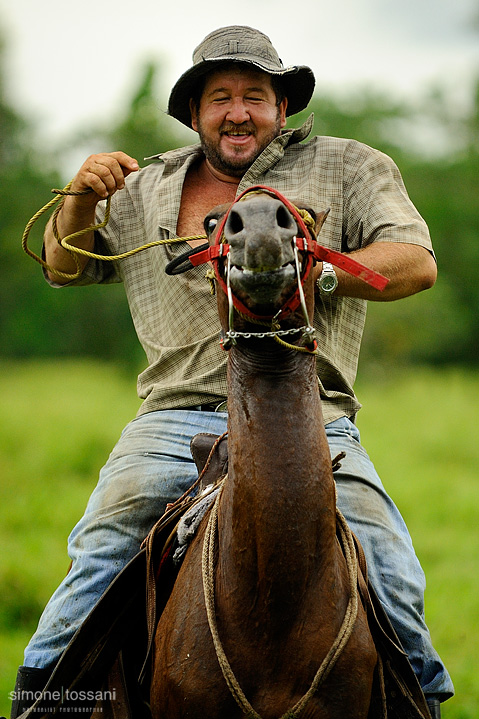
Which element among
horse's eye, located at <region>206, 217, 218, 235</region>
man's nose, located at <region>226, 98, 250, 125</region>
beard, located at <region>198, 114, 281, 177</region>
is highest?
man's nose, located at <region>226, 98, 250, 125</region>

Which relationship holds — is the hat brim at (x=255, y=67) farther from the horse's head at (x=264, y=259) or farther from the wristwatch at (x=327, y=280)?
the horse's head at (x=264, y=259)

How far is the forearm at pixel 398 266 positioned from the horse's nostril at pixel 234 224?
103cm

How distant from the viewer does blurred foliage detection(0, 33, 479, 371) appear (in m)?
30.0

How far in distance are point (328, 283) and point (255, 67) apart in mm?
1738

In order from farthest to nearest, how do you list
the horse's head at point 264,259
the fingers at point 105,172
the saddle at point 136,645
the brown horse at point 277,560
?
the fingers at point 105,172, the saddle at point 136,645, the brown horse at point 277,560, the horse's head at point 264,259

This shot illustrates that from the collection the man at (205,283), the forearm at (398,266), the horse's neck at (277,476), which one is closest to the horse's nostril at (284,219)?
the horse's neck at (277,476)

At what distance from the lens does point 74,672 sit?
3.90 m

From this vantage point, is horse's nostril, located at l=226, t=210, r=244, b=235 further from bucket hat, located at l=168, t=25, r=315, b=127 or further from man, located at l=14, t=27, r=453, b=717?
bucket hat, located at l=168, t=25, r=315, b=127

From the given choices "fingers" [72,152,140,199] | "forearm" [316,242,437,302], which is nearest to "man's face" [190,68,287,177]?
"fingers" [72,152,140,199]

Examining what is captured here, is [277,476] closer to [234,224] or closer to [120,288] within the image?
[234,224]

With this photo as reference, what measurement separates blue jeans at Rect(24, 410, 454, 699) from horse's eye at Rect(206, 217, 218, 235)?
1351 millimetres

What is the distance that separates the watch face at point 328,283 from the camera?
3559mm

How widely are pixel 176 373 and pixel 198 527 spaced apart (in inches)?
48.3

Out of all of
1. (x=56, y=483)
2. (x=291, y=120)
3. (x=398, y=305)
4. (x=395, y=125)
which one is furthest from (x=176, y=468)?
(x=395, y=125)
